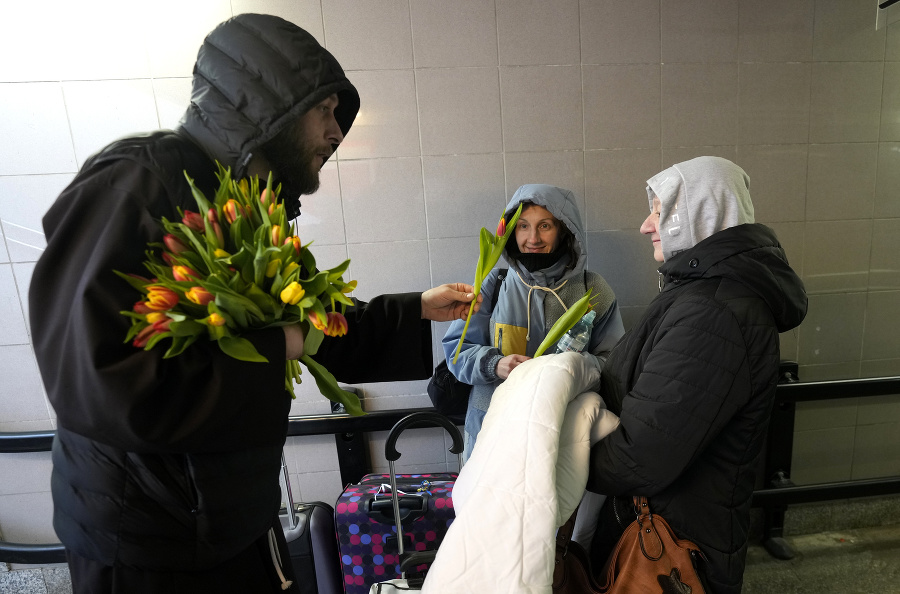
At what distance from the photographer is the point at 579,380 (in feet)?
3.64

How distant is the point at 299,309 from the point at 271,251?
122mm

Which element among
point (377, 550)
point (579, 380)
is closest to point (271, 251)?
point (579, 380)

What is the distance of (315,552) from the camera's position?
1.79 m

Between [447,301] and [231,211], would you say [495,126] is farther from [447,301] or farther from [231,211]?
[231,211]

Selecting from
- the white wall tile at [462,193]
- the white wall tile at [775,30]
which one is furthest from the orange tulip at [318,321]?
the white wall tile at [775,30]

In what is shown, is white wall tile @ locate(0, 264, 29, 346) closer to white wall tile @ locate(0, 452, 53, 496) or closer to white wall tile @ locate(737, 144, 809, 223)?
white wall tile @ locate(0, 452, 53, 496)

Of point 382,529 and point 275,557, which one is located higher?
point 275,557

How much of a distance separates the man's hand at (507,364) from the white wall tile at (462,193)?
636 millimetres

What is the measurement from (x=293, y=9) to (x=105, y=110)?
808mm

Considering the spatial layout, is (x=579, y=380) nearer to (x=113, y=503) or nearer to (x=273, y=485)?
(x=273, y=485)

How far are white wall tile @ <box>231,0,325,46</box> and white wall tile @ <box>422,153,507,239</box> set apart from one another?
2.12 ft

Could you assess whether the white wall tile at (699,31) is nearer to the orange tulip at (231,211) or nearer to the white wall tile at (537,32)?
the white wall tile at (537,32)

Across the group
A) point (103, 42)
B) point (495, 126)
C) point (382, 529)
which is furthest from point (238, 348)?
point (103, 42)

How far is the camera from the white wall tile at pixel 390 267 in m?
1.96
